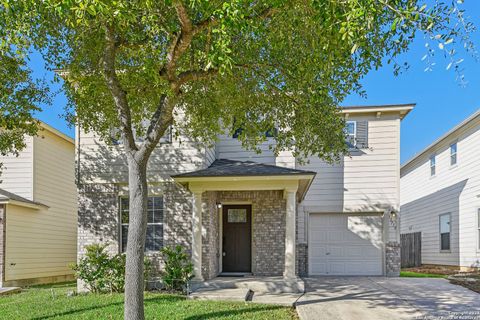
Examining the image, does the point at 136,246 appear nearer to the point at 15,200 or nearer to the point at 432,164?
the point at 15,200

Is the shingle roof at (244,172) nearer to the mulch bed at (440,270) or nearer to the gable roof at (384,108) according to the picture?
the gable roof at (384,108)

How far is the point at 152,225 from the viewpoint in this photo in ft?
35.6

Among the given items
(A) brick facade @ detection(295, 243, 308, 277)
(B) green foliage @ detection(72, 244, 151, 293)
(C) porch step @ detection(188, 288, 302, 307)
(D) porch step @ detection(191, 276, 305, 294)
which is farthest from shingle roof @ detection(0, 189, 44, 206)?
(A) brick facade @ detection(295, 243, 308, 277)

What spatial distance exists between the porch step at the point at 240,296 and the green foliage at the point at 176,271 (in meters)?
0.61

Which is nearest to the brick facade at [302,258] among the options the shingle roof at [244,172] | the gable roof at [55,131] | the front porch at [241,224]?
the front porch at [241,224]

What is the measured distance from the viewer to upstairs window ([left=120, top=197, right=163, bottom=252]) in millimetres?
10781

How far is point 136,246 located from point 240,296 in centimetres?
313

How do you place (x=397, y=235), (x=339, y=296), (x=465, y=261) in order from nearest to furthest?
1. (x=339, y=296)
2. (x=397, y=235)
3. (x=465, y=261)

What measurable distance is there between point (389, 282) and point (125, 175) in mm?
8152

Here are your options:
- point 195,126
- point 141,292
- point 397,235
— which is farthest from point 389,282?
point 141,292

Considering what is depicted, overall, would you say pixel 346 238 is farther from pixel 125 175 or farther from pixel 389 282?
pixel 125 175

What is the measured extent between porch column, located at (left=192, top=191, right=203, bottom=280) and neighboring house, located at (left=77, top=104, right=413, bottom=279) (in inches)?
1.0

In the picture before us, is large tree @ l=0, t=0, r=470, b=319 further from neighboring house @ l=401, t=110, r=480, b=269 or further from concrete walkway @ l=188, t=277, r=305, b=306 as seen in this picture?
neighboring house @ l=401, t=110, r=480, b=269

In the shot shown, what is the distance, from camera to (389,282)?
37.2ft
